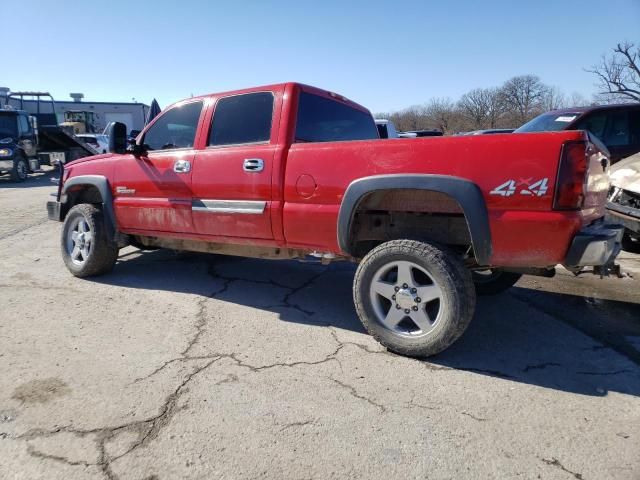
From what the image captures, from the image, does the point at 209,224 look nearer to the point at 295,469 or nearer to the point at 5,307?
the point at 5,307

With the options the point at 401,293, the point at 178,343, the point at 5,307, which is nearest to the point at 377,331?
the point at 401,293

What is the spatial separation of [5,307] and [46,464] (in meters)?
2.61

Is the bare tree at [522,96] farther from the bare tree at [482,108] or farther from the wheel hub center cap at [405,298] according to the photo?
the wheel hub center cap at [405,298]

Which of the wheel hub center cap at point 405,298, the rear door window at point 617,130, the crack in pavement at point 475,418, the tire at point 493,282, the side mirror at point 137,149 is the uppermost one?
the rear door window at point 617,130

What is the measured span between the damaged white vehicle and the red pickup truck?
1.69 m

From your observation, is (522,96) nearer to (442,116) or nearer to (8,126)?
(442,116)

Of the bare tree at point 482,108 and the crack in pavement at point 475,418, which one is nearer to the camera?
the crack in pavement at point 475,418

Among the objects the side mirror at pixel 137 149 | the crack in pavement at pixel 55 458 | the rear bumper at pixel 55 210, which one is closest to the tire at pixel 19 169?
the rear bumper at pixel 55 210

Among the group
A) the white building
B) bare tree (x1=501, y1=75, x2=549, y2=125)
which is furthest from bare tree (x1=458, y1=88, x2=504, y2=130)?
the white building

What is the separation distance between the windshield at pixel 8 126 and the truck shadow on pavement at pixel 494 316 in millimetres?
13406

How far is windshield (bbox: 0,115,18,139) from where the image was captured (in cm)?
A: 1558

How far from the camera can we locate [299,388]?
2725 millimetres

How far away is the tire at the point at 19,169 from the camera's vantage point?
15727 mm

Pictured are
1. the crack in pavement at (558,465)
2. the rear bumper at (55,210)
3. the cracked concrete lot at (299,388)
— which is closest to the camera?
the crack in pavement at (558,465)
